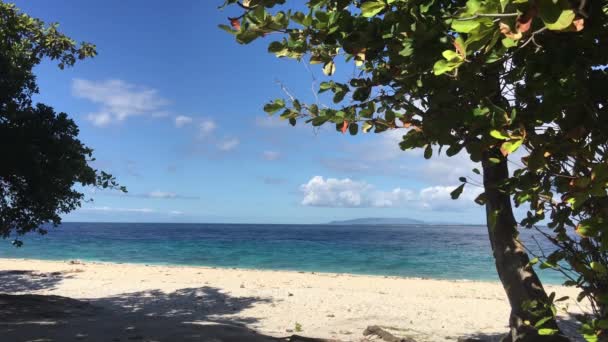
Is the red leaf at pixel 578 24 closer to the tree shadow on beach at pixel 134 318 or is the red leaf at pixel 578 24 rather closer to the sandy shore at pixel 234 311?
the tree shadow on beach at pixel 134 318

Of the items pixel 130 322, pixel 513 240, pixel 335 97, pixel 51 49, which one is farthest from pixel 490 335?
pixel 51 49

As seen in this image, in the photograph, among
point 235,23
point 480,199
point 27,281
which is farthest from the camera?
point 27,281

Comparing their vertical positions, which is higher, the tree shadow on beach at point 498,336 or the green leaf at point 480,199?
the green leaf at point 480,199

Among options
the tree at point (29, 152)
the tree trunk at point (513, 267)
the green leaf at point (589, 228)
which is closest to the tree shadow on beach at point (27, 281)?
the tree at point (29, 152)

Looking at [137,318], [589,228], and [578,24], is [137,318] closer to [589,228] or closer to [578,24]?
[589,228]

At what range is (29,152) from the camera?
8.00 meters

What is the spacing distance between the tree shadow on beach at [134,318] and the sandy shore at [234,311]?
16mm

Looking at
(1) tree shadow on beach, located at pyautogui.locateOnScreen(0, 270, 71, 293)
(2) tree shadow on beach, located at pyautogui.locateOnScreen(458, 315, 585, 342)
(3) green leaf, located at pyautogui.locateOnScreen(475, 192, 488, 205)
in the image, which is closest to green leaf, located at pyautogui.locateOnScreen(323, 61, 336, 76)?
(3) green leaf, located at pyautogui.locateOnScreen(475, 192, 488, 205)

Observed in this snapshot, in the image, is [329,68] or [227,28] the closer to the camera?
[227,28]

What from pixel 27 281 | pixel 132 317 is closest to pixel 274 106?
pixel 132 317

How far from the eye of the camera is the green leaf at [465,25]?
1346 millimetres

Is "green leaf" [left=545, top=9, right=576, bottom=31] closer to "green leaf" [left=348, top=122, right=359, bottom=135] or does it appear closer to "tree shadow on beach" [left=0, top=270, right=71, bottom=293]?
"green leaf" [left=348, top=122, right=359, bottom=135]

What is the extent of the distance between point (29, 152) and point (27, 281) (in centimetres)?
1150

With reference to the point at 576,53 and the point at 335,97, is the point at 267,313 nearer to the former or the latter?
the point at 335,97
